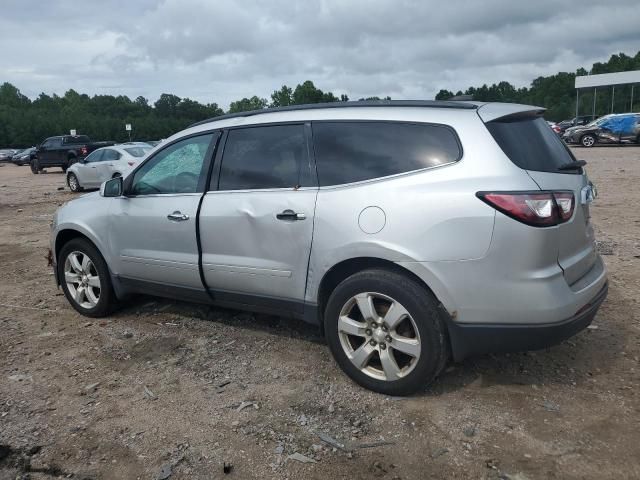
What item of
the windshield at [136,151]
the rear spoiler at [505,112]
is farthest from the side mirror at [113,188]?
the windshield at [136,151]

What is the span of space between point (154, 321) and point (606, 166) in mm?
16889

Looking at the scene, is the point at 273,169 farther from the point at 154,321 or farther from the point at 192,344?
the point at 154,321

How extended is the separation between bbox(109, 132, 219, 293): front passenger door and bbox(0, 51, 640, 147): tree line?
72.6 meters

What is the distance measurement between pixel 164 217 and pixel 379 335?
6.64 feet

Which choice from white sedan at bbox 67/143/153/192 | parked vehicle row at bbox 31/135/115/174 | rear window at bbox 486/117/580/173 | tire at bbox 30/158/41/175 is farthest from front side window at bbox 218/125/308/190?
tire at bbox 30/158/41/175

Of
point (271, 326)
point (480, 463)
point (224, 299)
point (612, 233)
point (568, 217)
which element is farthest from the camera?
point (612, 233)

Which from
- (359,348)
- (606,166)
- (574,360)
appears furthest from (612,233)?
(606,166)

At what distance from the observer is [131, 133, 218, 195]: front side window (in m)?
4.36

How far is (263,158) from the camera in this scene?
4.01 meters

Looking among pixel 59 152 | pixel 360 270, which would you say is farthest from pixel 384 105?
pixel 59 152

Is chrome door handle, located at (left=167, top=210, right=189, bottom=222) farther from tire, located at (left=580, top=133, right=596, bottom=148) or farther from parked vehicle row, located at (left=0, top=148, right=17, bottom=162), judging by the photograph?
parked vehicle row, located at (left=0, top=148, right=17, bottom=162)

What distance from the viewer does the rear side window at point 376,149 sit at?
331 centimetres

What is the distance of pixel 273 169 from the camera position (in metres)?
3.93

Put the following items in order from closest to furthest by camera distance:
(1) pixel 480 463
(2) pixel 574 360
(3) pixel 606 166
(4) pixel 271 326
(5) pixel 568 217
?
(1) pixel 480 463, (5) pixel 568 217, (2) pixel 574 360, (4) pixel 271 326, (3) pixel 606 166
